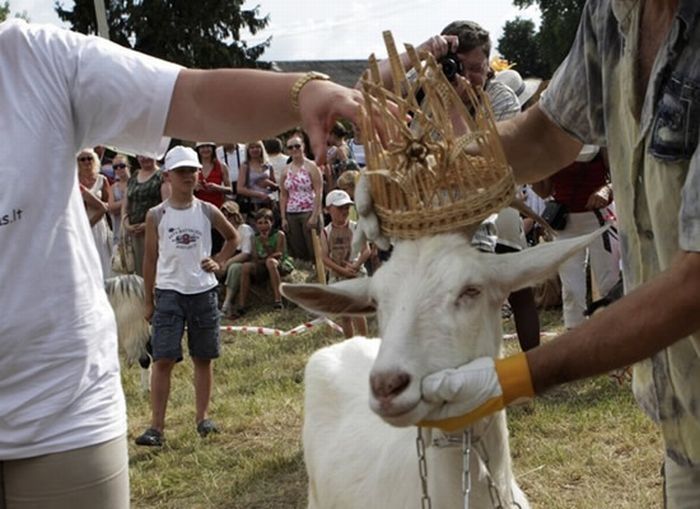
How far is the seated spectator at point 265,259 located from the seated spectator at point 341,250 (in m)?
2.84

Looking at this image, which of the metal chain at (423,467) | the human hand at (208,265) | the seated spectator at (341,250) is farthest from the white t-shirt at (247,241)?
the metal chain at (423,467)

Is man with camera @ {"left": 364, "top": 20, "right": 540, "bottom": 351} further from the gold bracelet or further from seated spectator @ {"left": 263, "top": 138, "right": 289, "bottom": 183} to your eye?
seated spectator @ {"left": 263, "top": 138, "right": 289, "bottom": 183}

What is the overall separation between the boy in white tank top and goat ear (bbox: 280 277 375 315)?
13.3 feet

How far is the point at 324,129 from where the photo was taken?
217 centimetres

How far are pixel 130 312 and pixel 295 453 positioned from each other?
246 centimetres

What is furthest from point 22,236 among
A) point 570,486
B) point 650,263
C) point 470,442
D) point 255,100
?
point 570,486

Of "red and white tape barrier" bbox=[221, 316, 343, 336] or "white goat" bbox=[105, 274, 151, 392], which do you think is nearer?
"white goat" bbox=[105, 274, 151, 392]

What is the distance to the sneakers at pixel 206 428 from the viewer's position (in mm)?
6750

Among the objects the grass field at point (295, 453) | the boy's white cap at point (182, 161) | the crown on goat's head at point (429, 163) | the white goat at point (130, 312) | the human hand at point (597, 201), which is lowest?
the grass field at point (295, 453)

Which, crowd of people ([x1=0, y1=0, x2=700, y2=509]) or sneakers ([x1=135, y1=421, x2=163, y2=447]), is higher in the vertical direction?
crowd of people ([x1=0, y1=0, x2=700, y2=509])

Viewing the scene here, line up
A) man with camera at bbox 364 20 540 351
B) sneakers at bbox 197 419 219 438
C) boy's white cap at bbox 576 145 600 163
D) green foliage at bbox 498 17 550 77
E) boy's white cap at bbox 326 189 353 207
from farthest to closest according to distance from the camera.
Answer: green foliage at bbox 498 17 550 77
boy's white cap at bbox 326 189 353 207
sneakers at bbox 197 419 219 438
boy's white cap at bbox 576 145 600 163
man with camera at bbox 364 20 540 351

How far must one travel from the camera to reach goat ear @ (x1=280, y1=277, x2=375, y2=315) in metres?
2.81

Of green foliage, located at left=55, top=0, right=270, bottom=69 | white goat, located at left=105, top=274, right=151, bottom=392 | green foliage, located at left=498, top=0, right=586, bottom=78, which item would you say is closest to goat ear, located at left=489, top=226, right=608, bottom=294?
white goat, located at left=105, top=274, right=151, bottom=392

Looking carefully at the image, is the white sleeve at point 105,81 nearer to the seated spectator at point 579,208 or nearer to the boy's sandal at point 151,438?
the boy's sandal at point 151,438
